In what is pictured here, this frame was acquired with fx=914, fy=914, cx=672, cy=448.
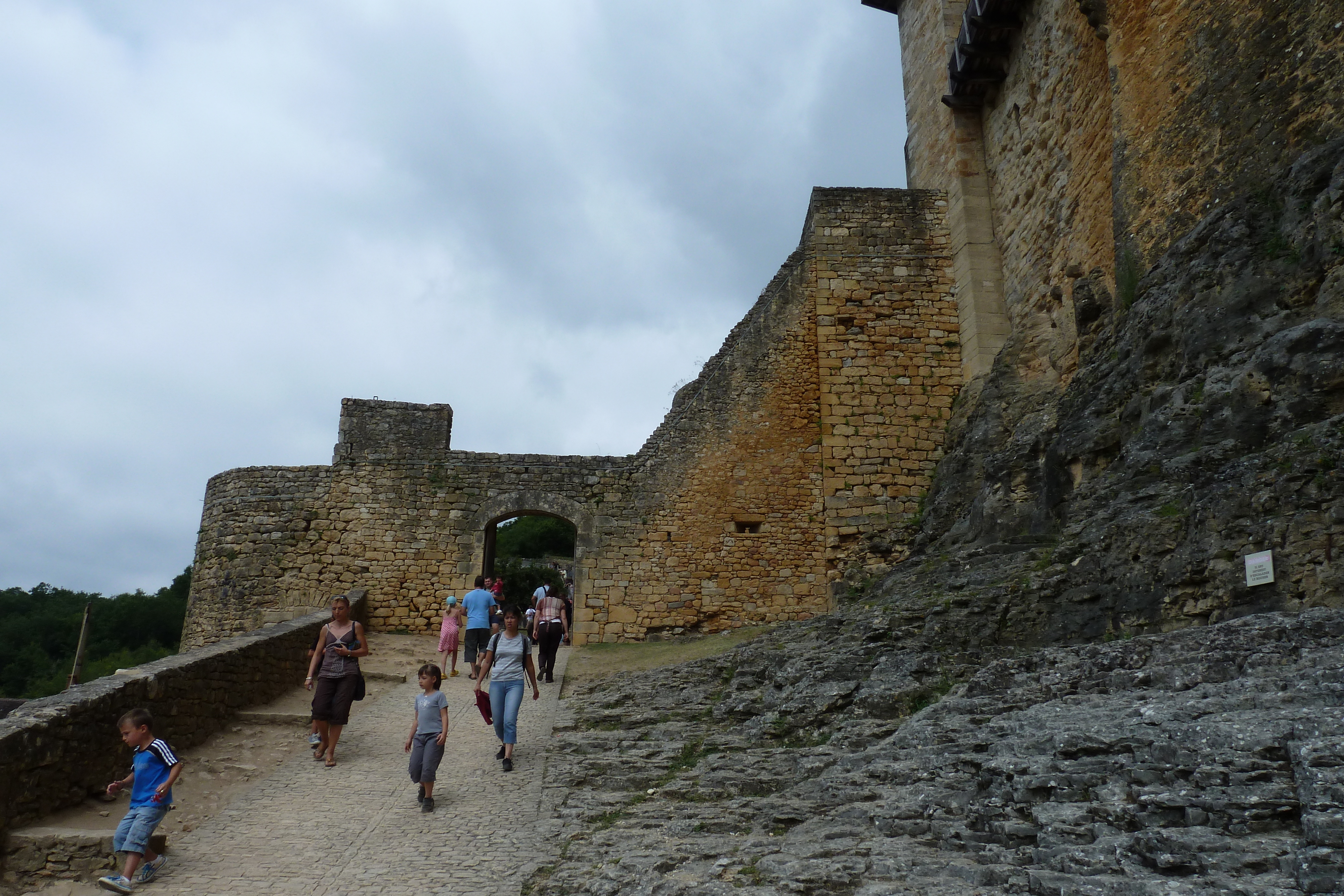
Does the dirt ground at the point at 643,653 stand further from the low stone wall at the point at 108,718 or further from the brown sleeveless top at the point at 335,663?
the low stone wall at the point at 108,718

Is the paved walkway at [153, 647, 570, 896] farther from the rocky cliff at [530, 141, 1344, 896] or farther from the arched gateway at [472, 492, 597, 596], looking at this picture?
the arched gateway at [472, 492, 597, 596]

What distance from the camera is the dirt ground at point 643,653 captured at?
11.1 meters

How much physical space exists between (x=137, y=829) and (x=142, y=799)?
19 cm

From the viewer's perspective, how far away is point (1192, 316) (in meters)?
7.20

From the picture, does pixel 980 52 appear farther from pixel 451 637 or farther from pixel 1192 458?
pixel 451 637

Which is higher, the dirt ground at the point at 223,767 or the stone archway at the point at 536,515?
the stone archway at the point at 536,515

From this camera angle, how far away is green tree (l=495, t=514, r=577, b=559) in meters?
35.3

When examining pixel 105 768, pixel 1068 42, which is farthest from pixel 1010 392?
pixel 105 768

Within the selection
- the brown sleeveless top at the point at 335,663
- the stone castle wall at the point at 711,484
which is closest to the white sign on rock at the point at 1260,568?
the brown sleeveless top at the point at 335,663

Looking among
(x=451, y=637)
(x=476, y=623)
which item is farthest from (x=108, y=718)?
(x=451, y=637)

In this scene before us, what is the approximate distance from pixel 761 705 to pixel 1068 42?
9392 mm

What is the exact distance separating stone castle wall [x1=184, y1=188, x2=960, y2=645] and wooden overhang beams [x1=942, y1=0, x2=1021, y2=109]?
1614 millimetres

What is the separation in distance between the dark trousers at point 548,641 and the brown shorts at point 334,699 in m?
3.23

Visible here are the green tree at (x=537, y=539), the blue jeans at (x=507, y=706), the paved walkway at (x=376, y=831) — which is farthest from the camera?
the green tree at (x=537, y=539)
